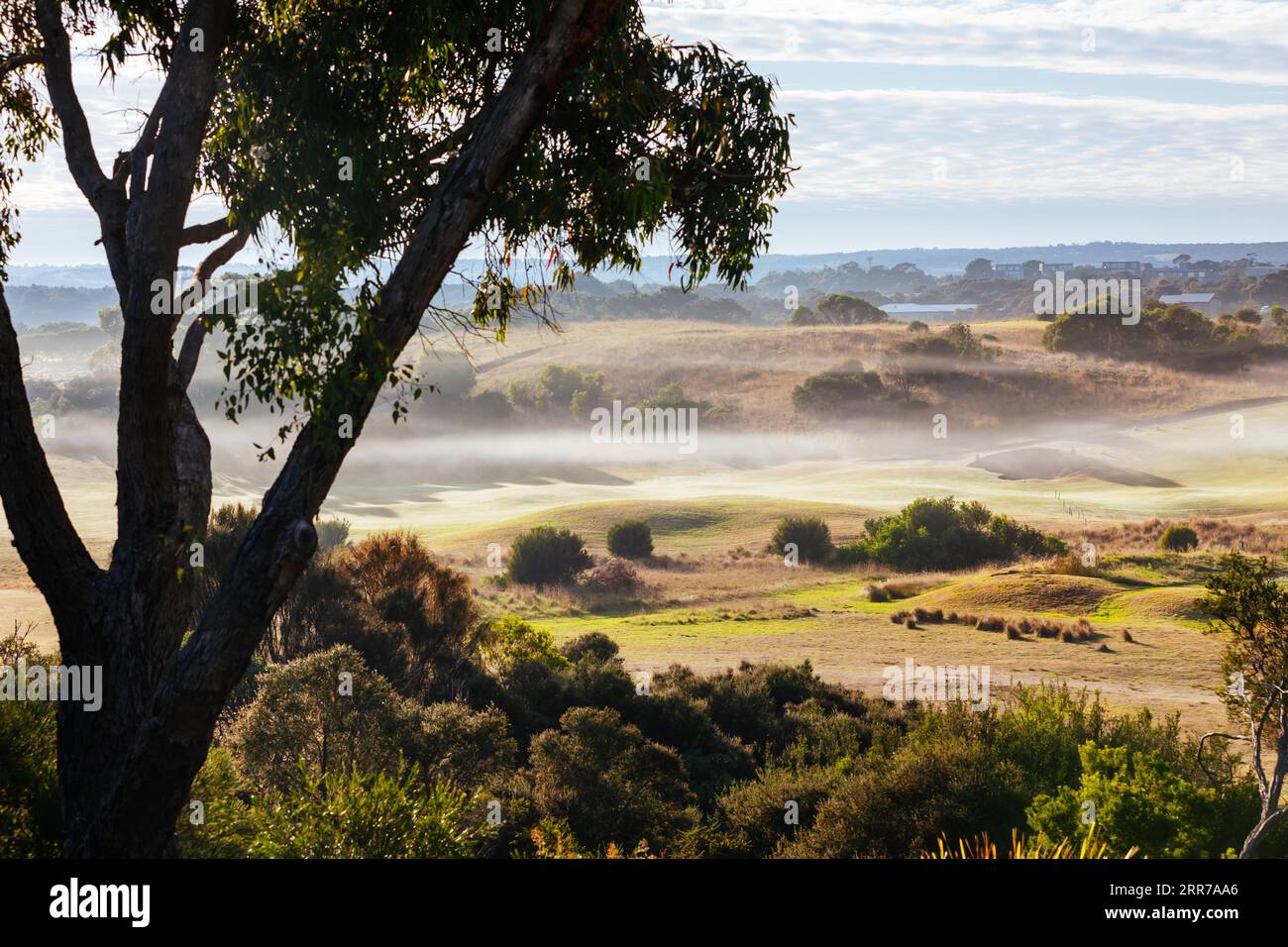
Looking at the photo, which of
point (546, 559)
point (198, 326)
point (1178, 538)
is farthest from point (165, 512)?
point (1178, 538)

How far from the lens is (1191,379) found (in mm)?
90000

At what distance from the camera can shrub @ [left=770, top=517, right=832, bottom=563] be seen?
5033 cm

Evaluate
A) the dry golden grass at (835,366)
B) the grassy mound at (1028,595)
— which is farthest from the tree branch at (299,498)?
the dry golden grass at (835,366)

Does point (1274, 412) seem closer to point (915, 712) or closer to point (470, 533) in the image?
point (470, 533)

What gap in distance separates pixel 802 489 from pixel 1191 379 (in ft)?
137

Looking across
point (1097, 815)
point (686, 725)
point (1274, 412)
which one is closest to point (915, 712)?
point (686, 725)

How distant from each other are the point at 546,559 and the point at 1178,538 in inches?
1128

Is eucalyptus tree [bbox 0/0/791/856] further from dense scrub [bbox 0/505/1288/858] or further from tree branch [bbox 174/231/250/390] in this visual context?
dense scrub [bbox 0/505/1288/858]

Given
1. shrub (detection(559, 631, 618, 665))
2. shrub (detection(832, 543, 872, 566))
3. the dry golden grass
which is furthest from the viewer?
the dry golden grass

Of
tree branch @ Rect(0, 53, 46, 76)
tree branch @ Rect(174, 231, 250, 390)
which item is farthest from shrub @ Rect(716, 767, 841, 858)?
tree branch @ Rect(0, 53, 46, 76)
